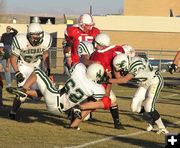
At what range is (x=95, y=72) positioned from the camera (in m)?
8.72

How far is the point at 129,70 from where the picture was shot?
29.5 ft

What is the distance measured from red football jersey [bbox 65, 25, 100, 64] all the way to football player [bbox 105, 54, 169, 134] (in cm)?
189

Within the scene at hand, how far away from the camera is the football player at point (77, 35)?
10961mm

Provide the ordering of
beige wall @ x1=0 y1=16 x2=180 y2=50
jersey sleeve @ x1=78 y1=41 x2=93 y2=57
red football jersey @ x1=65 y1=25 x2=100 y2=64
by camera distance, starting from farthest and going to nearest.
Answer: beige wall @ x1=0 y1=16 x2=180 y2=50, red football jersey @ x1=65 y1=25 x2=100 y2=64, jersey sleeve @ x1=78 y1=41 x2=93 y2=57

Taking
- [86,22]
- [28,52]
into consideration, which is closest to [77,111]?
[28,52]

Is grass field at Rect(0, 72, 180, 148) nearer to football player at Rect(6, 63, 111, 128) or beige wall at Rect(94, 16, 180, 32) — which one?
football player at Rect(6, 63, 111, 128)

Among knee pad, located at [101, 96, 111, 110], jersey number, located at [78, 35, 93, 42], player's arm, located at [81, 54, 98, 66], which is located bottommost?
knee pad, located at [101, 96, 111, 110]

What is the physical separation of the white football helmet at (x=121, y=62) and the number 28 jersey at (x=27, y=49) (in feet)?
5.83

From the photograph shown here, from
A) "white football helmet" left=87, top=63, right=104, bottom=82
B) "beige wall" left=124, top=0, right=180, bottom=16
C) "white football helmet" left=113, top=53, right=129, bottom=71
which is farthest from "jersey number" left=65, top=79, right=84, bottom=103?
"beige wall" left=124, top=0, right=180, bottom=16

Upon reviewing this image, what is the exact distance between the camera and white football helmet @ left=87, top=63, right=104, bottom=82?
8.71m

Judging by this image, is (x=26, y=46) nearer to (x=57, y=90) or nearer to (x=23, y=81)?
(x=23, y=81)

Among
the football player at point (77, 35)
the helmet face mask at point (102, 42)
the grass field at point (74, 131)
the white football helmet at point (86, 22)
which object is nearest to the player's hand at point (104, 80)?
the helmet face mask at point (102, 42)

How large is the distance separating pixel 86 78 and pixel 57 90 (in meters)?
0.60

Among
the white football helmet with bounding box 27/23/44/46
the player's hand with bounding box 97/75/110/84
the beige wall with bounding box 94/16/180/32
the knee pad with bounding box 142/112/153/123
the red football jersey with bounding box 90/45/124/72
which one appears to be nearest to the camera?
the player's hand with bounding box 97/75/110/84
